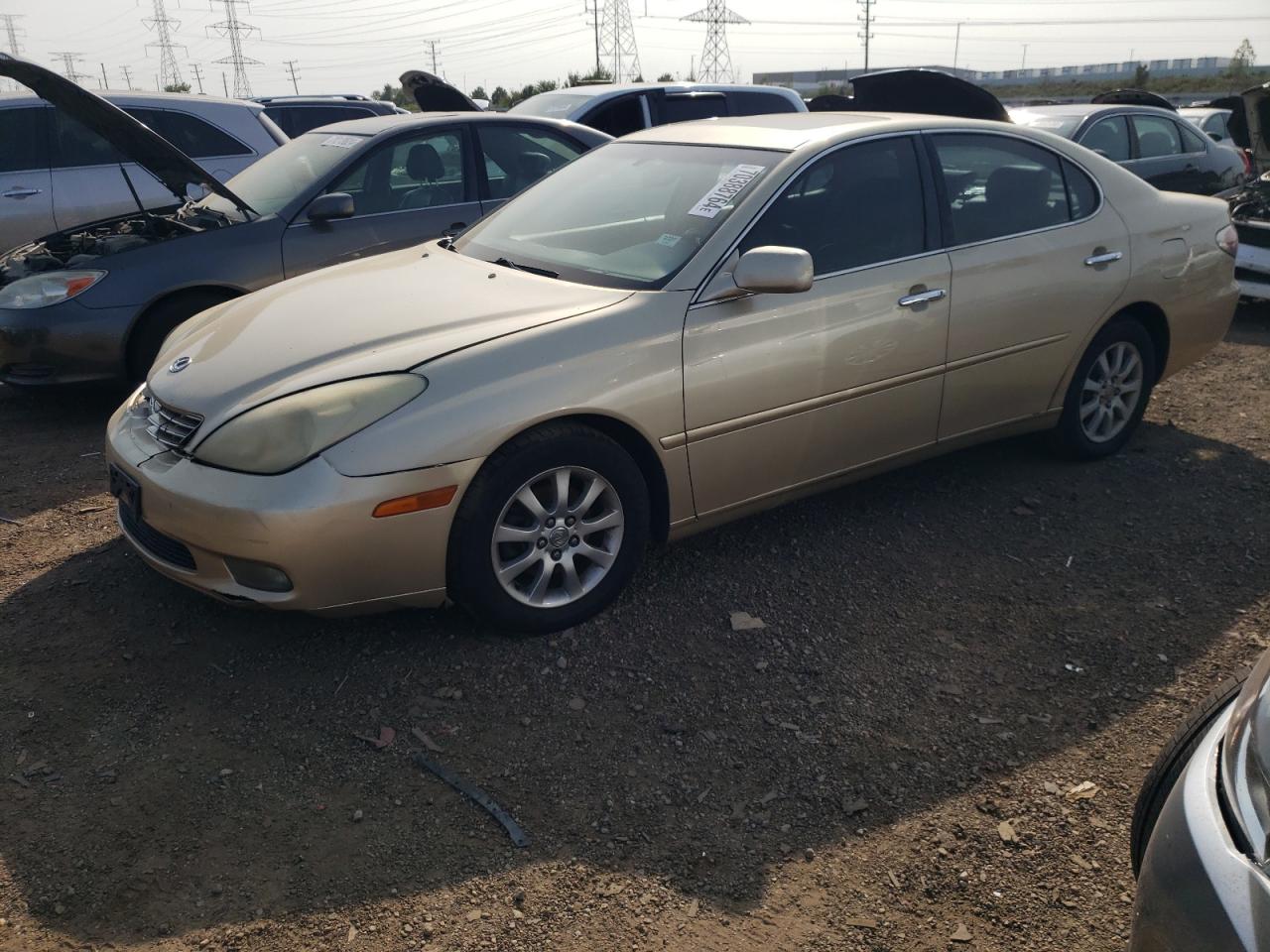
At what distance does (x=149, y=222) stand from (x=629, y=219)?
11.1 ft

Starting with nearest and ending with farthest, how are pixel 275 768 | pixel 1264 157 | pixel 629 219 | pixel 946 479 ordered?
pixel 275 768 → pixel 629 219 → pixel 946 479 → pixel 1264 157

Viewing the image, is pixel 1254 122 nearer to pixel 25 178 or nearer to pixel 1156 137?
pixel 1156 137

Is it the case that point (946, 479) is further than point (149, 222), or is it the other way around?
point (149, 222)

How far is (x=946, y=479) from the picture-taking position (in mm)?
5020

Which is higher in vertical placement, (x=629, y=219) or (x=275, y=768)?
(x=629, y=219)

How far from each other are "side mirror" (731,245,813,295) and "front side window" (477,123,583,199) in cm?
324

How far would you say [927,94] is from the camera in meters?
6.37

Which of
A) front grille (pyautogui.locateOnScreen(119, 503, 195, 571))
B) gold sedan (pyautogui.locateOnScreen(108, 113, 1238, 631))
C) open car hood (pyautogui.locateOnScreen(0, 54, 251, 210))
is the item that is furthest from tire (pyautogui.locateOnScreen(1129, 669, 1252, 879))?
open car hood (pyautogui.locateOnScreen(0, 54, 251, 210))

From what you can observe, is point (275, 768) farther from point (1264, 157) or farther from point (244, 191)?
point (1264, 157)

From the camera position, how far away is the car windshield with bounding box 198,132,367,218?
20.2 ft

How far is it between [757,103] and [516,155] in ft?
15.5

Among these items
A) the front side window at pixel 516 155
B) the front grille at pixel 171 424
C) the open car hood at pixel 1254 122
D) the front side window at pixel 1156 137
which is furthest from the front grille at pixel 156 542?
the front side window at pixel 1156 137

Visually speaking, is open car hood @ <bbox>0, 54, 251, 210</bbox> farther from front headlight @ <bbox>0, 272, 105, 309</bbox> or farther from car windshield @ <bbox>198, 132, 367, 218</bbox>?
front headlight @ <bbox>0, 272, 105, 309</bbox>

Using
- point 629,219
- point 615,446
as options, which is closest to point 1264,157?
point 629,219
